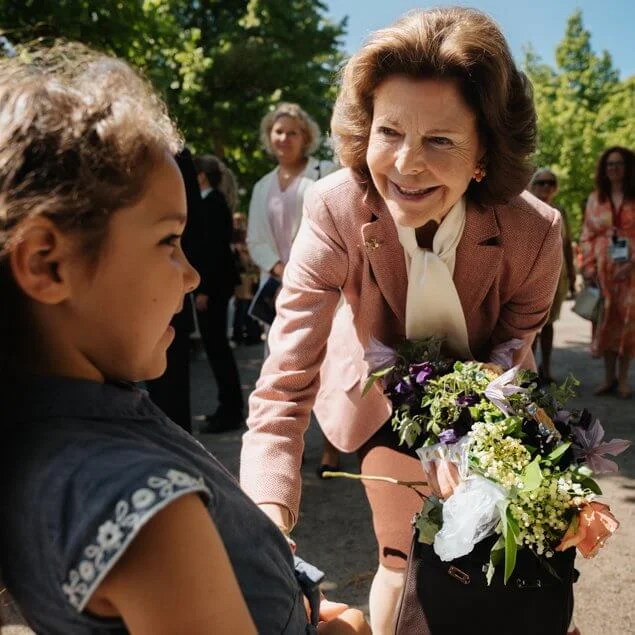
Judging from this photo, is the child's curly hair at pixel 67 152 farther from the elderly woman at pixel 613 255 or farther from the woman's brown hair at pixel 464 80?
the elderly woman at pixel 613 255

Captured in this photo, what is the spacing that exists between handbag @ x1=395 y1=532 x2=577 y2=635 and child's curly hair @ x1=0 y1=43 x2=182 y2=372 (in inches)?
46.7

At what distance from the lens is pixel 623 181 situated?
19.9 feet

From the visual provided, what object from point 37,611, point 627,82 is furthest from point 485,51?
point 627,82

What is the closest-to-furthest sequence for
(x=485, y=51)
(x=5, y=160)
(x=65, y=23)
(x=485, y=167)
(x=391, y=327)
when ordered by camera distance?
(x=5, y=160) → (x=485, y=51) → (x=485, y=167) → (x=391, y=327) → (x=65, y=23)

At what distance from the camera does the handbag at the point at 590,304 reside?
6438 millimetres

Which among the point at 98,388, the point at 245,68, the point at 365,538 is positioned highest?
the point at 245,68

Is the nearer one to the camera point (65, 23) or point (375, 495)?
point (375, 495)

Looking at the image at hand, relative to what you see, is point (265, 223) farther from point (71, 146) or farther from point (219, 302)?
point (71, 146)

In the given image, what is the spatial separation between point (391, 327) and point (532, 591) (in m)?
0.86

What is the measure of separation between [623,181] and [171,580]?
617cm

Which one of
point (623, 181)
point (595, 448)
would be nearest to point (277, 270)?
point (595, 448)

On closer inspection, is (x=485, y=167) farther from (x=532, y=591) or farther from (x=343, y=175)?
(x=532, y=591)

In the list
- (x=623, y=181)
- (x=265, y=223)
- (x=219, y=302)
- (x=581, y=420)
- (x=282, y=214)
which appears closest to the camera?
(x=581, y=420)

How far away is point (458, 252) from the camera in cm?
203
